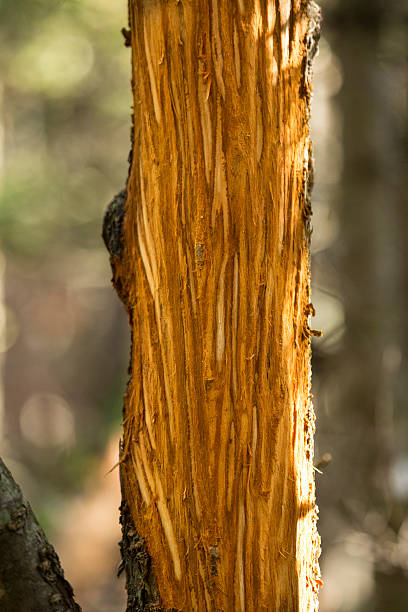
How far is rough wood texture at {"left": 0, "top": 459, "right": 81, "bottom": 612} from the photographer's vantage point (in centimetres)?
113

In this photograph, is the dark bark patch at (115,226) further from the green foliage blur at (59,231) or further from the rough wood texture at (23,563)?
the green foliage blur at (59,231)

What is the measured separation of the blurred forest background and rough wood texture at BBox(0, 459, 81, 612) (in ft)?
7.88

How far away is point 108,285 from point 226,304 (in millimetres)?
11915

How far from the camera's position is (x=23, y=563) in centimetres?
115

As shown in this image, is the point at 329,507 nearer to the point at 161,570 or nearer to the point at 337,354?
the point at 337,354

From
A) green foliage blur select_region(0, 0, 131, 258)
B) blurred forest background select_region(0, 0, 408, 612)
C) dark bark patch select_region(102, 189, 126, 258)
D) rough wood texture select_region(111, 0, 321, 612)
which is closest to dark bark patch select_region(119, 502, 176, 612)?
rough wood texture select_region(111, 0, 321, 612)

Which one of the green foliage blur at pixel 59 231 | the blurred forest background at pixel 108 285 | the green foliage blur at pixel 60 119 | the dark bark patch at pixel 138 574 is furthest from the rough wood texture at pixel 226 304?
the green foliage blur at pixel 59 231

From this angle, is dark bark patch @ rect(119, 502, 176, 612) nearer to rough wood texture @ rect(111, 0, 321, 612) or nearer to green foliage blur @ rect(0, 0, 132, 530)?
rough wood texture @ rect(111, 0, 321, 612)

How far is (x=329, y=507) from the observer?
3.45 meters

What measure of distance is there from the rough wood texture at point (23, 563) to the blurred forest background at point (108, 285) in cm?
240

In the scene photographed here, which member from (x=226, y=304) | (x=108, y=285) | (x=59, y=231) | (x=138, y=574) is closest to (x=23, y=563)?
(x=138, y=574)

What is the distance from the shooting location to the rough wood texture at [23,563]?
3.72ft

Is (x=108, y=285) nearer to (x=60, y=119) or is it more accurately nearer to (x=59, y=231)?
(x=60, y=119)

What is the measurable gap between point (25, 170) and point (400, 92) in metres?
5.84
